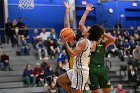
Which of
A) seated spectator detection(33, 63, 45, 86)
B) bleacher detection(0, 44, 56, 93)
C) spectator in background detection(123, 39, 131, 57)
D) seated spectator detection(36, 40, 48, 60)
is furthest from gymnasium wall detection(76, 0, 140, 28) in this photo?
seated spectator detection(33, 63, 45, 86)

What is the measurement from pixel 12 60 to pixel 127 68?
5.77m

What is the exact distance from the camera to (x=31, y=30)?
23.8 meters

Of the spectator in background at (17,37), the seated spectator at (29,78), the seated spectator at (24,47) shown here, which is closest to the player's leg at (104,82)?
the seated spectator at (29,78)

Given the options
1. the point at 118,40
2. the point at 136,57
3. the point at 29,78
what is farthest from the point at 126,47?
the point at 29,78

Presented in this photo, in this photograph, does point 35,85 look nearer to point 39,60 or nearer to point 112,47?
point 39,60

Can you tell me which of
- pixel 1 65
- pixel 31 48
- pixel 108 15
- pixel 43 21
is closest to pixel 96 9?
pixel 108 15

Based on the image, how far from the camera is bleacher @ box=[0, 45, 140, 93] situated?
708 inches

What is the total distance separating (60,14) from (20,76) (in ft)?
25.1

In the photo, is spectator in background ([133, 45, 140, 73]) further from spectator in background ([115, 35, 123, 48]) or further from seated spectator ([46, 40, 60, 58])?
seated spectator ([46, 40, 60, 58])

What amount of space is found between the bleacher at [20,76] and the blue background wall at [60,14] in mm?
3931

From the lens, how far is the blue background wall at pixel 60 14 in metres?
24.8

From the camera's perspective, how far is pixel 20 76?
1934 centimetres

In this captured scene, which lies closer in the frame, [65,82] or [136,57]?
[65,82]

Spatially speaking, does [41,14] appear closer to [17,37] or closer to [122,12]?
[17,37]
